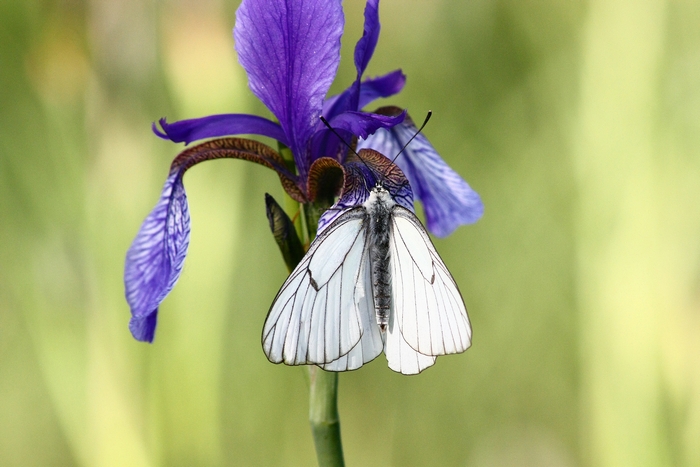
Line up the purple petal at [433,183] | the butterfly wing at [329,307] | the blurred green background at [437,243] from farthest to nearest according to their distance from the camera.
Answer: the blurred green background at [437,243] < the purple petal at [433,183] < the butterfly wing at [329,307]

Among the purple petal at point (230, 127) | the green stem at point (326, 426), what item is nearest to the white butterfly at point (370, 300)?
the green stem at point (326, 426)

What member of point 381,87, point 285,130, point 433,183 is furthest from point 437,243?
point 285,130

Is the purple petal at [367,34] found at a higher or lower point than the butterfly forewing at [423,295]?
higher

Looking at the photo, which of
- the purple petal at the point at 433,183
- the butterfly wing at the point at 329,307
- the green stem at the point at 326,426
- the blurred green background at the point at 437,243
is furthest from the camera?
the blurred green background at the point at 437,243

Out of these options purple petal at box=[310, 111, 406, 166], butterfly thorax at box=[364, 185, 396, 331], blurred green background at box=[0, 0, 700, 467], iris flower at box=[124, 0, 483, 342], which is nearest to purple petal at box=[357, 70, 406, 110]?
iris flower at box=[124, 0, 483, 342]

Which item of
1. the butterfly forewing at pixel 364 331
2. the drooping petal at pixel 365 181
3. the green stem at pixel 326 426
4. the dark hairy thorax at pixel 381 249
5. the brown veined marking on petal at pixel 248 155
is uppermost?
the brown veined marking on petal at pixel 248 155

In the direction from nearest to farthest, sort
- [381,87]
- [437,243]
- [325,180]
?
[325,180], [381,87], [437,243]

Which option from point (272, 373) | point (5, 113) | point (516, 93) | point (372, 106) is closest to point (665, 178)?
point (516, 93)

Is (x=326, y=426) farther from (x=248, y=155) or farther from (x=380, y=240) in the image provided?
(x=248, y=155)

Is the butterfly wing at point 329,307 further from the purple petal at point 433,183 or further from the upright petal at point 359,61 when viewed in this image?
the purple petal at point 433,183
